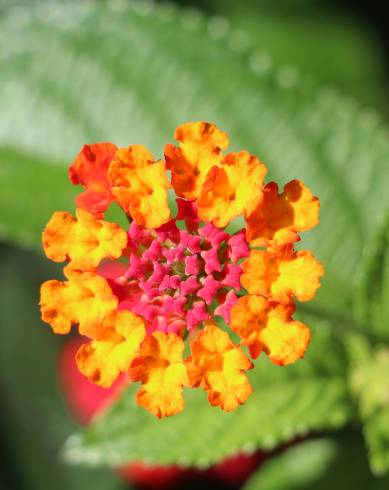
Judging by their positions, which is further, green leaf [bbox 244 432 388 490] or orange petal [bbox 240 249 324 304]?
green leaf [bbox 244 432 388 490]

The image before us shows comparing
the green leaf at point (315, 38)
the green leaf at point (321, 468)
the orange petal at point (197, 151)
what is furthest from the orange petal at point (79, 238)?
the green leaf at point (315, 38)

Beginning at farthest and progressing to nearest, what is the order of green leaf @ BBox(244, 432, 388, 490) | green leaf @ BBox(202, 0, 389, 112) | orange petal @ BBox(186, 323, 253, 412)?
1. green leaf @ BBox(202, 0, 389, 112)
2. green leaf @ BBox(244, 432, 388, 490)
3. orange petal @ BBox(186, 323, 253, 412)

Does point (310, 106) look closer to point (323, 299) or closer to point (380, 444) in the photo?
point (323, 299)

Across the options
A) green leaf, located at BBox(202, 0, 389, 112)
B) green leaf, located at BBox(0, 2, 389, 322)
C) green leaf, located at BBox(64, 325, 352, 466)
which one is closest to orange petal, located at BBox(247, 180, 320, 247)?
green leaf, located at BBox(64, 325, 352, 466)

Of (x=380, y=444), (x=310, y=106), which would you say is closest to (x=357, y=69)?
(x=310, y=106)

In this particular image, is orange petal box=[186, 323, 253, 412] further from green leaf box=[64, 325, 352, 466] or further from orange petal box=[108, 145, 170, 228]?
green leaf box=[64, 325, 352, 466]

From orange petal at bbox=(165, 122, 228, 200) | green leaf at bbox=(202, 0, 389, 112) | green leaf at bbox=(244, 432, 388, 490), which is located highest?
green leaf at bbox=(202, 0, 389, 112)
